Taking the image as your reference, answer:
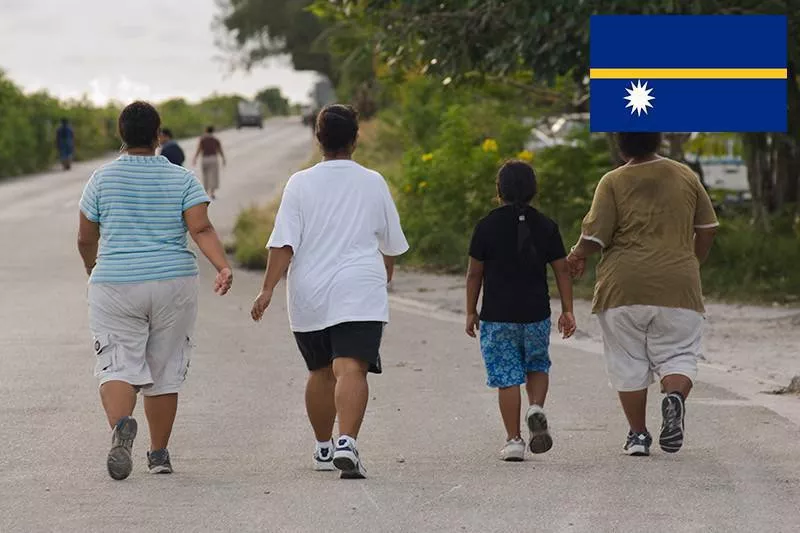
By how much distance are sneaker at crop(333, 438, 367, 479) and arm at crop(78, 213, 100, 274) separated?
4.78 feet

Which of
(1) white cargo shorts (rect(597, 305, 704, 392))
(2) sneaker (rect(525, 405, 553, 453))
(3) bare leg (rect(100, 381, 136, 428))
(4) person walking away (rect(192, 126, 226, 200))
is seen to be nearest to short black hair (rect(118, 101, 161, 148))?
(3) bare leg (rect(100, 381, 136, 428))

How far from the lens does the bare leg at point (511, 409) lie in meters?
8.64

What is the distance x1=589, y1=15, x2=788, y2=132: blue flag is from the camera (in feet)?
54.3

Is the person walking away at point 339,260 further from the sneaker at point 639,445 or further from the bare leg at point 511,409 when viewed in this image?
the sneaker at point 639,445

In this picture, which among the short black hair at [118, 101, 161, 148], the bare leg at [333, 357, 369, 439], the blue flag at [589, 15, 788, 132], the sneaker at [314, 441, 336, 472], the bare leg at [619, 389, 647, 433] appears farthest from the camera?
the blue flag at [589, 15, 788, 132]

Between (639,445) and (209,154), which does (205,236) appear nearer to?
(639,445)

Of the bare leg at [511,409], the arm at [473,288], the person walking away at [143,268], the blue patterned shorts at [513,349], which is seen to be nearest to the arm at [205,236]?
the person walking away at [143,268]

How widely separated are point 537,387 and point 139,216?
84.0 inches

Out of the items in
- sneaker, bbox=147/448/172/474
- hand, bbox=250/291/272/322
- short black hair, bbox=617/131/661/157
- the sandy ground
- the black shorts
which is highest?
short black hair, bbox=617/131/661/157

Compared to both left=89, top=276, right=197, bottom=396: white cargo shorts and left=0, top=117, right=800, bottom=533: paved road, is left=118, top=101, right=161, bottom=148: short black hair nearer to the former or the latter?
left=89, top=276, right=197, bottom=396: white cargo shorts

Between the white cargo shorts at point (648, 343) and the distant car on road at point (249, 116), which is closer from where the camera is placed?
the white cargo shorts at point (648, 343)

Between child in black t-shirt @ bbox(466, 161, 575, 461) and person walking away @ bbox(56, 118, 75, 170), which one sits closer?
child in black t-shirt @ bbox(466, 161, 575, 461)

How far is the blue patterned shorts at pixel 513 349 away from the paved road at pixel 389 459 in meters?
0.41

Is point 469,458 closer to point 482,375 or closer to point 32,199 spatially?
point 482,375
